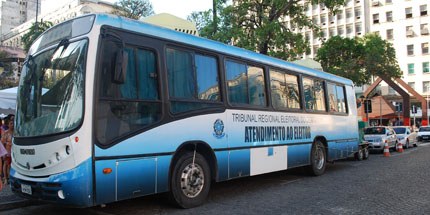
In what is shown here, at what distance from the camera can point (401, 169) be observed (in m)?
13.1

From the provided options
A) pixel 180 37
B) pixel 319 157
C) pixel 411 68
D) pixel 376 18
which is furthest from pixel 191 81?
pixel 376 18

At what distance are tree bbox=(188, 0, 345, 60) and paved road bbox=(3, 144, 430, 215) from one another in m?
8.79

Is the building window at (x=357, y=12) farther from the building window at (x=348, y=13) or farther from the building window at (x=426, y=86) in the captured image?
the building window at (x=426, y=86)

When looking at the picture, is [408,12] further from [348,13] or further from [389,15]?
[348,13]

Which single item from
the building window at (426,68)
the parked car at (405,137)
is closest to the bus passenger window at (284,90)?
the parked car at (405,137)

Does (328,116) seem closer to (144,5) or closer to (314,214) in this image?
(314,214)

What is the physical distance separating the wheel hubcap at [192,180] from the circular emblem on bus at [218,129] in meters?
0.76

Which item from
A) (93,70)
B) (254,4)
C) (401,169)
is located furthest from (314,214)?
(254,4)

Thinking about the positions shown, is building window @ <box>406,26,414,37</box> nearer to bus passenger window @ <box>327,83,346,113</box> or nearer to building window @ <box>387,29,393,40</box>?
building window @ <box>387,29,393,40</box>

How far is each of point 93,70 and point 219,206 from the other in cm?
344

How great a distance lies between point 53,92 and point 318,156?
8.12 m

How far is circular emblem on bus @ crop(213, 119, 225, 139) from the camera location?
25.2 feet

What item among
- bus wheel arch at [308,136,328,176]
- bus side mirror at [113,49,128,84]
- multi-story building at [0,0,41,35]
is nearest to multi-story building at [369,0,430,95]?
bus wheel arch at [308,136,328,176]

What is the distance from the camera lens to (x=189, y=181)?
7.12 meters
